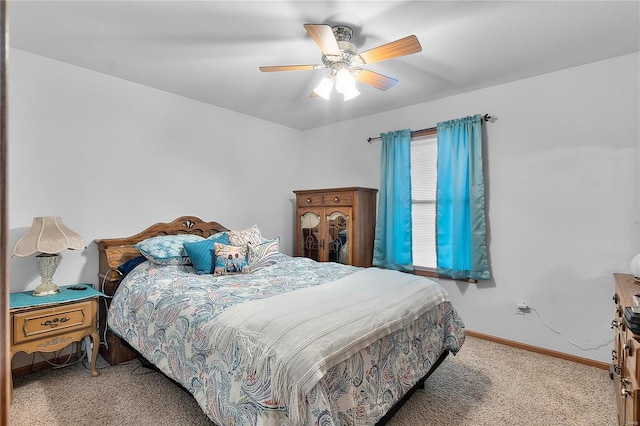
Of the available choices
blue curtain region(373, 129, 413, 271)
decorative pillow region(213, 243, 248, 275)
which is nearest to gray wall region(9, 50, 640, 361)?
blue curtain region(373, 129, 413, 271)

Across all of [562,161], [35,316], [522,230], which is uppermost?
[562,161]

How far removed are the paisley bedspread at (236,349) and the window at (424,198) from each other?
1.33 m

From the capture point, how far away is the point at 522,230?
3133 millimetres

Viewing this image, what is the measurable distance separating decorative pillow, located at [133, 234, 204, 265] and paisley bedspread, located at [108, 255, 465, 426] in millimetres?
70

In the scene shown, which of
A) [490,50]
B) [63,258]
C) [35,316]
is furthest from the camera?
[63,258]

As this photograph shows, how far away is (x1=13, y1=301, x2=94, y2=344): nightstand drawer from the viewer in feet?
7.18

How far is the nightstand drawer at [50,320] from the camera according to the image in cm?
219

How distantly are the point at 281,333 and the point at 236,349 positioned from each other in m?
0.24

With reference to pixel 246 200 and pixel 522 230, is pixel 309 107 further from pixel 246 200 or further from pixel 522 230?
pixel 522 230

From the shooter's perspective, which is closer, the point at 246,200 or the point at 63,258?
the point at 63,258

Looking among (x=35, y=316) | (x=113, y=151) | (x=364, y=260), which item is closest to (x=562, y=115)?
(x=364, y=260)

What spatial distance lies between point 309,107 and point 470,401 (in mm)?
3332

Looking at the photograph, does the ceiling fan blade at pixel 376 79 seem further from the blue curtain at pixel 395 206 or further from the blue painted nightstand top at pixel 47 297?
the blue painted nightstand top at pixel 47 297

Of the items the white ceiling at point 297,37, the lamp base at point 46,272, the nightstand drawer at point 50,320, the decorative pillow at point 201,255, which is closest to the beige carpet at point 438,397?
the nightstand drawer at point 50,320
